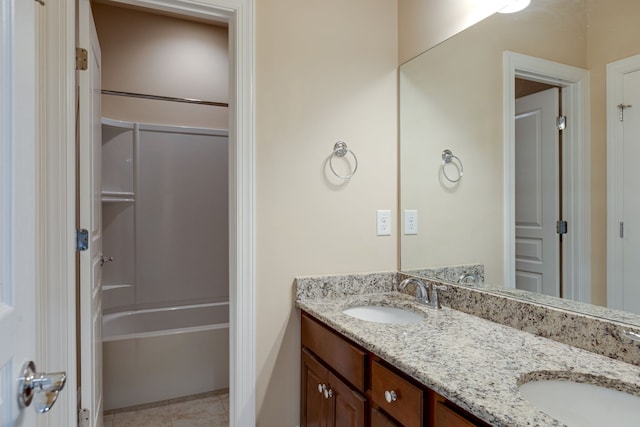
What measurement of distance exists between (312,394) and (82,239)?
1115 mm

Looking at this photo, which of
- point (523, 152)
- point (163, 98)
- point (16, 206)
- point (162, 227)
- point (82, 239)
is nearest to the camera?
point (16, 206)

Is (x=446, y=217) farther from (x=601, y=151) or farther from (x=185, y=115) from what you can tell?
(x=185, y=115)

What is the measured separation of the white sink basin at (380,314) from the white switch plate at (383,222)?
1.20ft

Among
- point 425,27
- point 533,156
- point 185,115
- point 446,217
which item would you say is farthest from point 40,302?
point 185,115

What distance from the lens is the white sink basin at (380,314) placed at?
1.58 metres

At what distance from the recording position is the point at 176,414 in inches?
84.4

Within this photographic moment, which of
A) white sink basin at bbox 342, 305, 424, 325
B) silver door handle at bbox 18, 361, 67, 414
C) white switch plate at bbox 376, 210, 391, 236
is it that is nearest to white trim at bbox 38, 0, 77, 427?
silver door handle at bbox 18, 361, 67, 414

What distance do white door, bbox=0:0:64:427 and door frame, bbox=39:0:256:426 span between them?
76 centimetres

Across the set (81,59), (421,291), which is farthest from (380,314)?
(81,59)

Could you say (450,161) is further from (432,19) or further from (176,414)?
(176,414)

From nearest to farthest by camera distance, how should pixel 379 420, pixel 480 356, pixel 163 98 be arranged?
pixel 480 356, pixel 379 420, pixel 163 98

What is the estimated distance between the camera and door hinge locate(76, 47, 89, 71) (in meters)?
1.52

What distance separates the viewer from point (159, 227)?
3.08 m

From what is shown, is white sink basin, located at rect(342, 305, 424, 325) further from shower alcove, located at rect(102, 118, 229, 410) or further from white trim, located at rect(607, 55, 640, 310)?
shower alcove, located at rect(102, 118, 229, 410)
